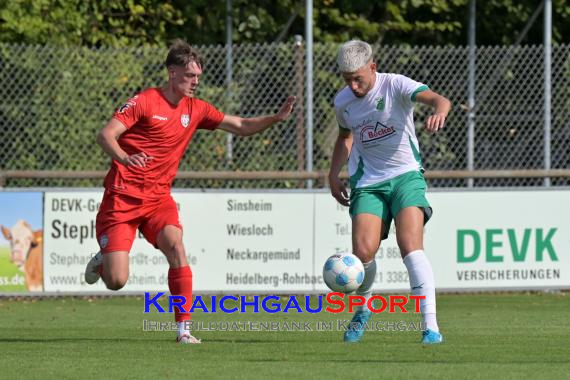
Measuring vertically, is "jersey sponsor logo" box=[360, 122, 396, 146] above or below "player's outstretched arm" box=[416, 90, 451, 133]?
below

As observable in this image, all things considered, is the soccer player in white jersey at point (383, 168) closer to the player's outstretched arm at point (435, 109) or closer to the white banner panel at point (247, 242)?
the player's outstretched arm at point (435, 109)

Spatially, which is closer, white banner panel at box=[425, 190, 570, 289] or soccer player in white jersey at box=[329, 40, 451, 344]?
soccer player in white jersey at box=[329, 40, 451, 344]

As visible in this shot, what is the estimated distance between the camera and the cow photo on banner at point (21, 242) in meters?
14.0

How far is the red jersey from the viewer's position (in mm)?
9461

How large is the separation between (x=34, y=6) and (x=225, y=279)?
4.27 m

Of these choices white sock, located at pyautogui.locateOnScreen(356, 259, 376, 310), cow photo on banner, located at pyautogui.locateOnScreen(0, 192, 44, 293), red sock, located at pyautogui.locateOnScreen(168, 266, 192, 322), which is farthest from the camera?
cow photo on banner, located at pyautogui.locateOnScreen(0, 192, 44, 293)

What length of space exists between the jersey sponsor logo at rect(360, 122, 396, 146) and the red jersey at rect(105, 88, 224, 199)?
4.33 ft

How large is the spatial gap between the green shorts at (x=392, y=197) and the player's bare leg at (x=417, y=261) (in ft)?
0.26

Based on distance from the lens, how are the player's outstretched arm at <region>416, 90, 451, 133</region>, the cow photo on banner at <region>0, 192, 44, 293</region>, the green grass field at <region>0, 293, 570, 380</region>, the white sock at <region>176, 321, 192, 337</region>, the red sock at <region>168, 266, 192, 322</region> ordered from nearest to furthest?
the green grass field at <region>0, 293, 570, 380</region> < the player's outstretched arm at <region>416, 90, 451, 133</region> < the white sock at <region>176, 321, 192, 337</region> < the red sock at <region>168, 266, 192, 322</region> < the cow photo on banner at <region>0, 192, 44, 293</region>

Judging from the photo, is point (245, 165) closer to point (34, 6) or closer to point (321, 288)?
point (321, 288)

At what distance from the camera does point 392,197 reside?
917 centimetres

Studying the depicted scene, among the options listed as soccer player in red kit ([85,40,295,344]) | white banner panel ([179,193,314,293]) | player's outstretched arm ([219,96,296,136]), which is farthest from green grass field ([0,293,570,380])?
player's outstretched arm ([219,96,296,136])

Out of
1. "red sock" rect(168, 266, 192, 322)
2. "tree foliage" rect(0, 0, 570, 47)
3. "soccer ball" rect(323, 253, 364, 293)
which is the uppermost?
"tree foliage" rect(0, 0, 570, 47)

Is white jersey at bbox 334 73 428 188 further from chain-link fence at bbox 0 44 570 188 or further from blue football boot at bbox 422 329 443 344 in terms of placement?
chain-link fence at bbox 0 44 570 188
